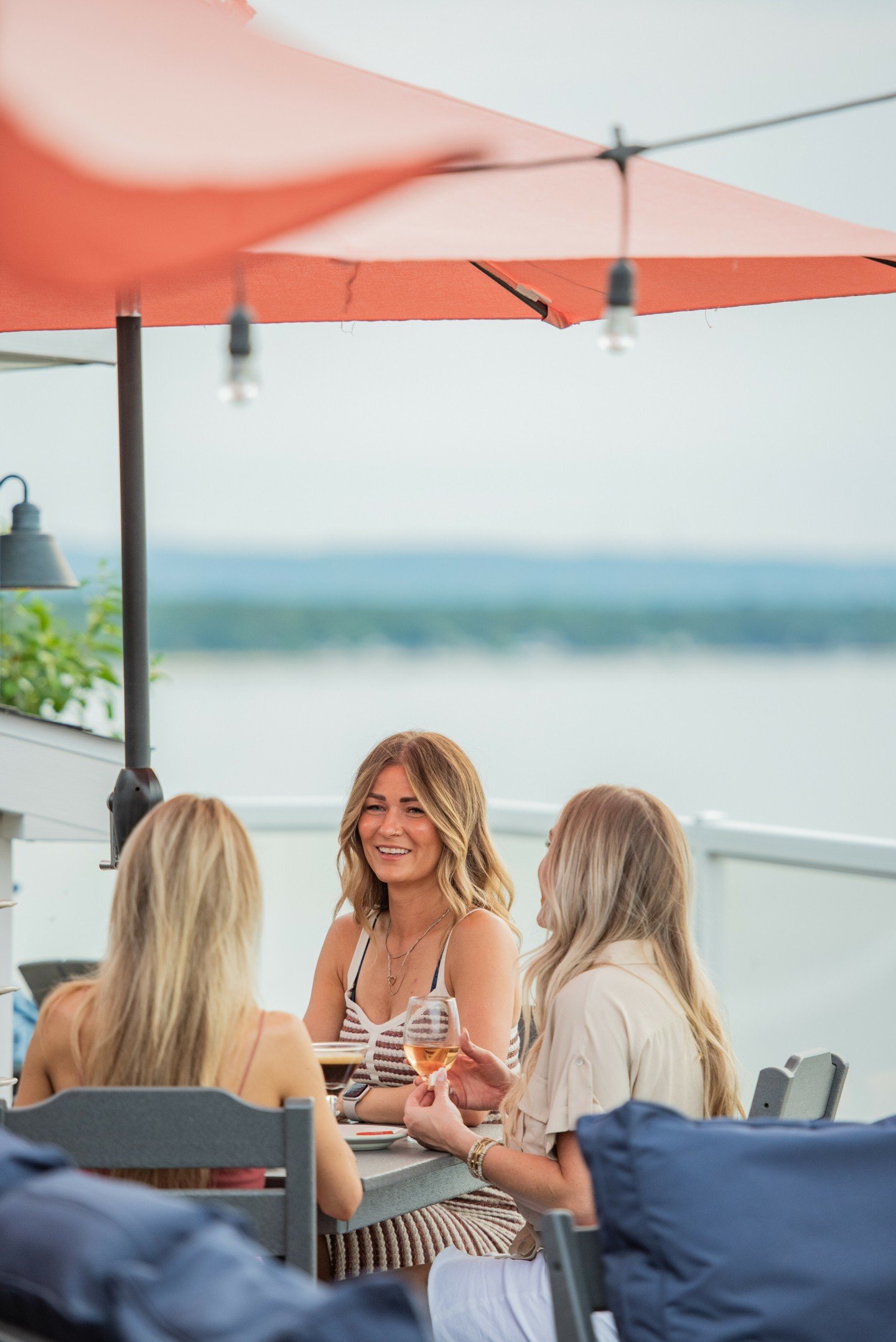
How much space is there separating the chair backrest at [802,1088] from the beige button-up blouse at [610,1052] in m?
0.11

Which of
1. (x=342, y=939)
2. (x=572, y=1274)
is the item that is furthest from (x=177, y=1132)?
(x=342, y=939)

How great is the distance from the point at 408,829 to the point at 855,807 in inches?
176

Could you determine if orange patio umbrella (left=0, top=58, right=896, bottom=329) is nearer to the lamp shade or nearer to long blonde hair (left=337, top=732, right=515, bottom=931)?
long blonde hair (left=337, top=732, right=515, bottom=931)

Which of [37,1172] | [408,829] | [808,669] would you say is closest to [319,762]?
[808,669]

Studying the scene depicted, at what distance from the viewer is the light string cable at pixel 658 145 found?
5.90ft

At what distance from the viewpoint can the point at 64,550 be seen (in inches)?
178

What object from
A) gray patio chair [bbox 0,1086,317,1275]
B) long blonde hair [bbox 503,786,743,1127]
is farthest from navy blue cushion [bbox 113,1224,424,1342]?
long blonde hair [bbox 503,786,743,1127]

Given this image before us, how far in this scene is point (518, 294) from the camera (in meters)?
3.52

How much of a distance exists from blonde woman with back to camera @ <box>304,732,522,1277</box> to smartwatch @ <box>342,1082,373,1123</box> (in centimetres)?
5

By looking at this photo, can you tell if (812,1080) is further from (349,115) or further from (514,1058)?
(349,115)

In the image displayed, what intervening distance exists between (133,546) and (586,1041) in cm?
135

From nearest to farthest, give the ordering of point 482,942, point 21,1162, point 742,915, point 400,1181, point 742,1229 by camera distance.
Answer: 1. point 21,1162
2. point 742,1229
3. point 400,1181
4. point 482,942
5. point 742,915

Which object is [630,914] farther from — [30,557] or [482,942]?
[30,557]

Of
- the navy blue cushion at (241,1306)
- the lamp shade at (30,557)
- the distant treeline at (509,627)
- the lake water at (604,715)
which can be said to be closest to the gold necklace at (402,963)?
the lamp shade at (30,557)
